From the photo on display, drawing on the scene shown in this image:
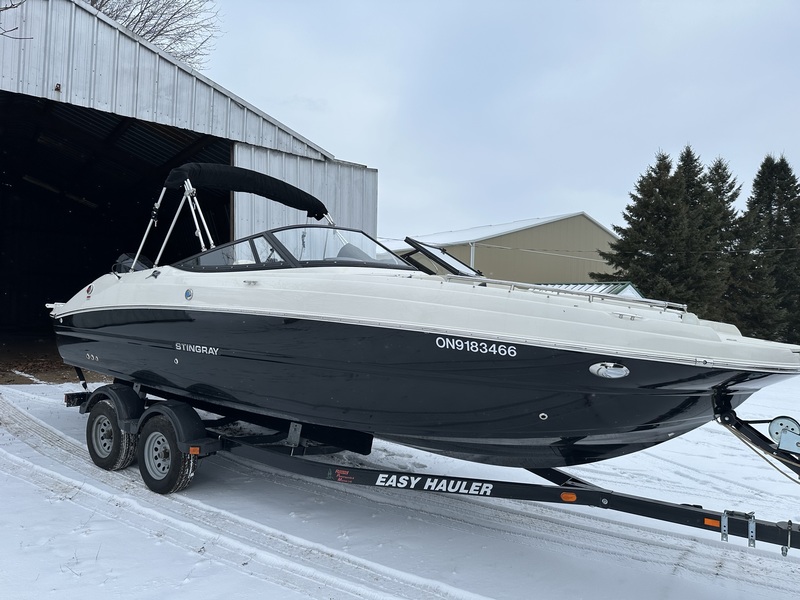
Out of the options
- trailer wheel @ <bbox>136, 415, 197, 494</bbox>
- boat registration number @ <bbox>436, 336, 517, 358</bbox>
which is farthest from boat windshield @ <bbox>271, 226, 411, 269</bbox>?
trailer wheel @ <bbox>136, 415, 197, 494</bbox>

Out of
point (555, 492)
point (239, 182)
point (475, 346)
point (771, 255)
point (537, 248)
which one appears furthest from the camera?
point (771, 255)

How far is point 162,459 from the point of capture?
13.8ft

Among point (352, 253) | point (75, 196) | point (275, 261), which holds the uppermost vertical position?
point (75, 196)

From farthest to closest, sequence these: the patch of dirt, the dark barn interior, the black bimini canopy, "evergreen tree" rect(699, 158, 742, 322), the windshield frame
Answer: "evergreen tree" rect(699, 158, 742, 322), the dark barn interior, the patch of dirt, the black bimini canopy, the windshield frame

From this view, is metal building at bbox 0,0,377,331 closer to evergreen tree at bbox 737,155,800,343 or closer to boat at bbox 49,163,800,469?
boat at bbox 49,163,800,469

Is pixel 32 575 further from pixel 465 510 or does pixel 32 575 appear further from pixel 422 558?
pixel 465 510

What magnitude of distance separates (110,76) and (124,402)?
5.18 metres

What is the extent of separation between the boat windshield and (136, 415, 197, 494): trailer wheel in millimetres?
1540

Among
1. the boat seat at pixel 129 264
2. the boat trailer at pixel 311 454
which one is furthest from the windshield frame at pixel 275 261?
the boat trailer at pixel 311 454

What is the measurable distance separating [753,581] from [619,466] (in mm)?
1958

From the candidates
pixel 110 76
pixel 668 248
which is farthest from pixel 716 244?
pixel 110 76

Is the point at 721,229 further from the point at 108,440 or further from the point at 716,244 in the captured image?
the point at 108,440

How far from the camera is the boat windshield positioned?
386cm

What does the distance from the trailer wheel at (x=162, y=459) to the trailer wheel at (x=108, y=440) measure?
11.2 inches
